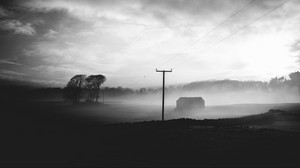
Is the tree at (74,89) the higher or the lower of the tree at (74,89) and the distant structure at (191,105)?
the higher

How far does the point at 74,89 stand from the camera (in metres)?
96.7

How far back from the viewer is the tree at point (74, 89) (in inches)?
3804

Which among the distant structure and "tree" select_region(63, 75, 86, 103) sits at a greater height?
"tree" select_region(63, 75, 86, 103)

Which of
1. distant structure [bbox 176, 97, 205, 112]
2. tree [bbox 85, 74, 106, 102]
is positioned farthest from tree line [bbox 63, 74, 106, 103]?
distant structure [bbox 176, 97, 205, 112]

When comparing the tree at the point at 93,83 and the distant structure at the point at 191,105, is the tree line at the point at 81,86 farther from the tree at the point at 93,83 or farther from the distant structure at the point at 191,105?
the distant structure at the point at 191,105

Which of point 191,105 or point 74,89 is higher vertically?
point 74,89

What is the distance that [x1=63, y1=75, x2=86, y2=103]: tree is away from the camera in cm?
9662

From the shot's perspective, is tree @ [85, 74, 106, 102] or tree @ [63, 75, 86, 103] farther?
tree @ [85, 74, 106, 102]

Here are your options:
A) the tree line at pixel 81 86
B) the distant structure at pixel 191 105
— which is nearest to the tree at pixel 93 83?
the tree line at pixel 81 86

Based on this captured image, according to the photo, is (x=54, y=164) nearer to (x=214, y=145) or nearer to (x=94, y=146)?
(x=94, y=146)

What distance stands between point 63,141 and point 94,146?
3.79 metres

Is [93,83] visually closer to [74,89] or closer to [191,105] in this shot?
[74,89]

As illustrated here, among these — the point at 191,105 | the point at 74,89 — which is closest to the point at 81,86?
the point at 74,89

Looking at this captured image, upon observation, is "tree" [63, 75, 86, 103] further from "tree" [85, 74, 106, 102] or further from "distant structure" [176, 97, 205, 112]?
"distant structure" [176, 97, 205, 112]
